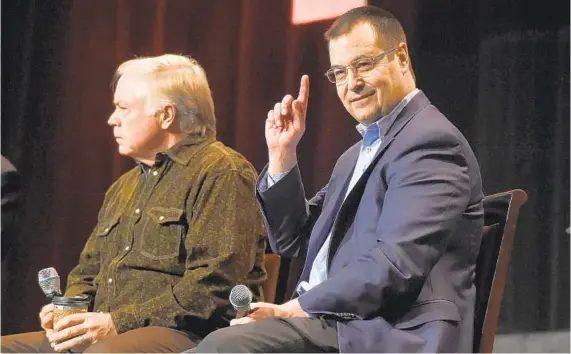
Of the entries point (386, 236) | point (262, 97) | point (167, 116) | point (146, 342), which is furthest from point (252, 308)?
point (262, 97)

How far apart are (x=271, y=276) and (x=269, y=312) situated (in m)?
0.60

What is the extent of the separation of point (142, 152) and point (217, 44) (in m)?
0.61

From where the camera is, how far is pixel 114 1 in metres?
2.98

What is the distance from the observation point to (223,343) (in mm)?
1582

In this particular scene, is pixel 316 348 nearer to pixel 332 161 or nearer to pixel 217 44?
pixel 332 161

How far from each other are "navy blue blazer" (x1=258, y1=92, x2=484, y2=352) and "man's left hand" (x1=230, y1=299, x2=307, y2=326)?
0.08ft

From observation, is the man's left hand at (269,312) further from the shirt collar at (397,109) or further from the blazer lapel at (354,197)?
the shirt collar at (397,109)

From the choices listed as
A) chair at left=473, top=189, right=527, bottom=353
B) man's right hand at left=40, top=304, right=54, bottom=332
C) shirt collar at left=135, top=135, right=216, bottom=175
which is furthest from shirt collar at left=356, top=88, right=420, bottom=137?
man's right hand at left=40, top=304, right=54, bottom=332

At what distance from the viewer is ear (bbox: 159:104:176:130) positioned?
2.36m

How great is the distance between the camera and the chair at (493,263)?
5.64ft

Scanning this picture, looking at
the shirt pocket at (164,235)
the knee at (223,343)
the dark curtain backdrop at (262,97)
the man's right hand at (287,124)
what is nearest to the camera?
the knee at (223,343)

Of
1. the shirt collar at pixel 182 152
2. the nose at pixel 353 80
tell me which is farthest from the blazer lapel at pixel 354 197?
the shirt collar at pixel 182 152

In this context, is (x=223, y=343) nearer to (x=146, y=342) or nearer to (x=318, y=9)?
(x=146, y=342)

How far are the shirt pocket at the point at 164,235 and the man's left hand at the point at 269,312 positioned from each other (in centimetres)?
55
